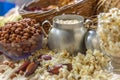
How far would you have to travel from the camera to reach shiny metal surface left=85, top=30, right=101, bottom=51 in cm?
105

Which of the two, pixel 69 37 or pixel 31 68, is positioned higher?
pixel 69 37

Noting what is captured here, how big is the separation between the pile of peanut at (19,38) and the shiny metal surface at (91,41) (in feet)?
0.65

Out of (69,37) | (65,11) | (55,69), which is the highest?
(65,11)

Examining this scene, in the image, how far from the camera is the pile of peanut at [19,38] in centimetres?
106

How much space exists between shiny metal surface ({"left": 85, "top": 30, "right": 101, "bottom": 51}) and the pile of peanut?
198mm

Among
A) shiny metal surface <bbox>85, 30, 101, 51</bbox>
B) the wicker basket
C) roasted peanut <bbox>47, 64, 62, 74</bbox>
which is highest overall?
the wicker basket

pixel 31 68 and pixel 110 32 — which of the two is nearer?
pixel 110 32

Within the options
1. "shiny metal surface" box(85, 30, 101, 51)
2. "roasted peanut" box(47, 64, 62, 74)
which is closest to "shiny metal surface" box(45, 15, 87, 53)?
"shiny metal surface" box(85, 30, 101, 51)

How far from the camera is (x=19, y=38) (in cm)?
106

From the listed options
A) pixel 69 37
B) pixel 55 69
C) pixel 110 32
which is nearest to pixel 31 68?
pixel 55 69

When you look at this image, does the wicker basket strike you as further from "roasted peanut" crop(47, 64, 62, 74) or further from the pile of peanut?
"roasted peanut" crop(47, 64, 62, 74)

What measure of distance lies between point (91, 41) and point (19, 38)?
0.95ft

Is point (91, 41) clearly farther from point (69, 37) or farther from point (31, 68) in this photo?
point (31, 68)

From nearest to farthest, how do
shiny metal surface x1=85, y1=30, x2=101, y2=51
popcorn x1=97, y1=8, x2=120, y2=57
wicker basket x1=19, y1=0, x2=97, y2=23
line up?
popcorn x1=97, y1=8, x2=120, y2=57, shiny metal surface x1=85, y1=30, x2=101, y2=51, wicker basket x1=19, y1=0, x2=97, y2=23
